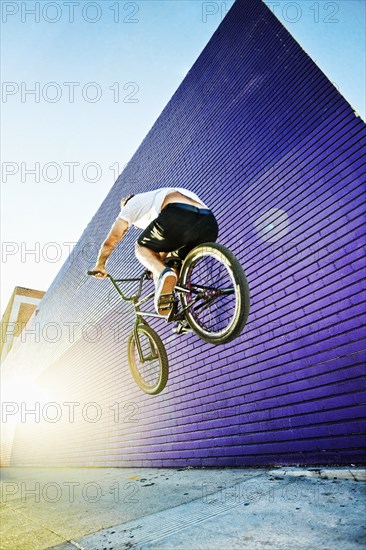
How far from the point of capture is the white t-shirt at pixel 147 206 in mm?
2504

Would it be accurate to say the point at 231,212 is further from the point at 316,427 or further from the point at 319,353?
the point at 316,427

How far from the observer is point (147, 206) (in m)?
2.58

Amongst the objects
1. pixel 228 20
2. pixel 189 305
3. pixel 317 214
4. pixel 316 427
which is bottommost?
pixel 316 427

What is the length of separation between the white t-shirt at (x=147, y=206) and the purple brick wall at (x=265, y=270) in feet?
6.59

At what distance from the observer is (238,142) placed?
5.60 m

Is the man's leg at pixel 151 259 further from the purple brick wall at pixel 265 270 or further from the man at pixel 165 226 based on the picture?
the purple brick wall at pixel 265 270

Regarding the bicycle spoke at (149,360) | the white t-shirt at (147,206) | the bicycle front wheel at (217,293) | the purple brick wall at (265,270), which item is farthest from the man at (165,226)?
the purple brick wall at (265,270)

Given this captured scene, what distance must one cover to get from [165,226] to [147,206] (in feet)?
0.84

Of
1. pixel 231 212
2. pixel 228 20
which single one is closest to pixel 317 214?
pixel 231 212

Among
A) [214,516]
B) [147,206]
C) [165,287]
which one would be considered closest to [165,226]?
[147,206]

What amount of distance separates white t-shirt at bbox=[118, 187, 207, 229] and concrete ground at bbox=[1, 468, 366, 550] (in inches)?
85.9

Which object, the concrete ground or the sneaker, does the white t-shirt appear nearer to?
the sneaker

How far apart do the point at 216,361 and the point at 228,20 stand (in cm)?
688

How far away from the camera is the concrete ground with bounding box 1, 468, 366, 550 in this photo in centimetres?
178
